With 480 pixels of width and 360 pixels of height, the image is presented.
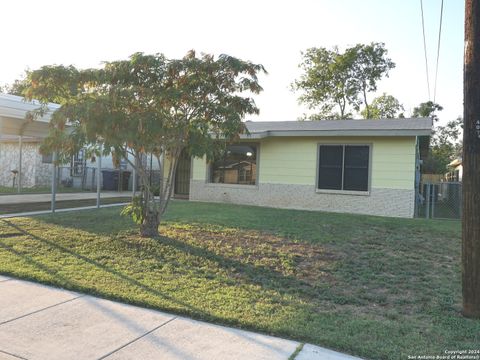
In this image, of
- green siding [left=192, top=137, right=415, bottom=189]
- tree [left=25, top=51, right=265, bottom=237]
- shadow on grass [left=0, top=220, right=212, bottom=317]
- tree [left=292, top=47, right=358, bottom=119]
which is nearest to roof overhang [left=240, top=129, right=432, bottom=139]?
green siding [left=192, top=137, right=415, bottom=189]

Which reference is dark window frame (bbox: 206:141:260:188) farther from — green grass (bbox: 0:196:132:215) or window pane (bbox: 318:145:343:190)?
green grass (bbox: 0:196:132:215)

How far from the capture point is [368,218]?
11.0 m

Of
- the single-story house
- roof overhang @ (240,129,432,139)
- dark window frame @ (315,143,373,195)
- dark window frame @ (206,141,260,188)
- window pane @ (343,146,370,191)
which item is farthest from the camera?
dark window frame @ (206,141,260,188)

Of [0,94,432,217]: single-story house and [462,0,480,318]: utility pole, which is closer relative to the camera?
[462,0,480,318]: utility pole

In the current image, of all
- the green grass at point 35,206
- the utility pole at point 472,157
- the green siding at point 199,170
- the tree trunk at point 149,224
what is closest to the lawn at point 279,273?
the tree trunk at point 149,224

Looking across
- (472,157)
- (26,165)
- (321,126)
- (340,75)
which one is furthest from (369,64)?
(472,157)

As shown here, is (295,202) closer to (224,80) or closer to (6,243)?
(224,80)

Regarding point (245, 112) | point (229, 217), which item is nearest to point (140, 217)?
point (245, 112)

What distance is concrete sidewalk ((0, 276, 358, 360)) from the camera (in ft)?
10.2

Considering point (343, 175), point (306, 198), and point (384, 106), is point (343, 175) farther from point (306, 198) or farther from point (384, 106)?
point (384, 106)

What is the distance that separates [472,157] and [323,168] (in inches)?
363

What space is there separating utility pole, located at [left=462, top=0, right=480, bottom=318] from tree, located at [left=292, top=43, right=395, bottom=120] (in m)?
27.9

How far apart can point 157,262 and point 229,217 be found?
181 inches

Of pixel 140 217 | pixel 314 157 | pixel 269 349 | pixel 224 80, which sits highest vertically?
pixel 224 80
